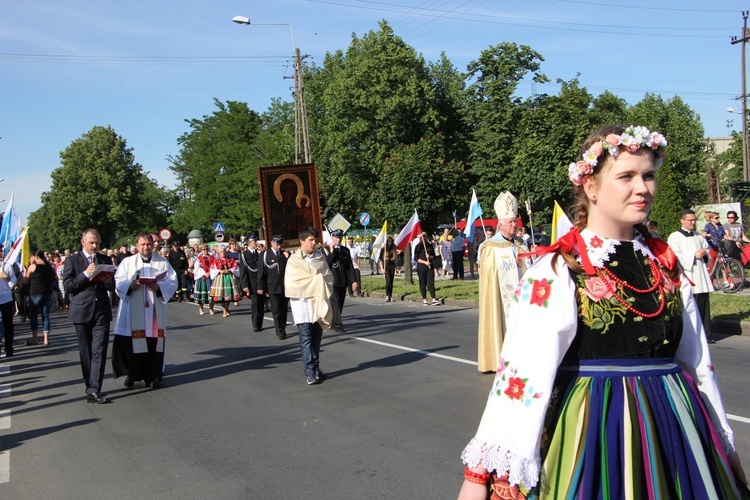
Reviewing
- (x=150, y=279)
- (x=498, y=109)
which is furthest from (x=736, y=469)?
(x=498, y=109)

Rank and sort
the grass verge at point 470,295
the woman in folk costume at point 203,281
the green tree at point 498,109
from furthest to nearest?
the green tree at point 498,109 → the woman in folk costume at point 203,281 → the grass verge at point 470,295

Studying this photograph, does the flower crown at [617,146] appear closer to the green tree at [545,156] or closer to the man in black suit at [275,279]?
the man in black suit at [275,279]

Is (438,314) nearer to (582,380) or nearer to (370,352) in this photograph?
(370,352)

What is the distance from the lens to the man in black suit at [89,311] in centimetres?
841

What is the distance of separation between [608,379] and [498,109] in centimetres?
4219

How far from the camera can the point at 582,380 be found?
2262 millimetres

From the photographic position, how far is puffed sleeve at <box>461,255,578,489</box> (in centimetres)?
220

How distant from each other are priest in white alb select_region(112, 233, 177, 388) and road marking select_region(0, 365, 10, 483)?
4.60ft

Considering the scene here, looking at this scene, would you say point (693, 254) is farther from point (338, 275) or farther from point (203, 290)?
point (203, 290)

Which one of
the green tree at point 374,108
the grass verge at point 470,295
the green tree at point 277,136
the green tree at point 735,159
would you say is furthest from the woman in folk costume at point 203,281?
the green tree at point 735,159

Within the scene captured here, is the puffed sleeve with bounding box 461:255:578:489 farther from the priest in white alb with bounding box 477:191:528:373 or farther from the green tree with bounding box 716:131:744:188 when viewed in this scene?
the green tree with bounding box 716:131:744:188

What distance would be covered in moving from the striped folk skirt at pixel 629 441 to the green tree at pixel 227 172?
51.1 metres

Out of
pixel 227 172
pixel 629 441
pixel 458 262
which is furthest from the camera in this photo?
pixel 227 172

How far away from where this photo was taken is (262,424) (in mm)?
7020
